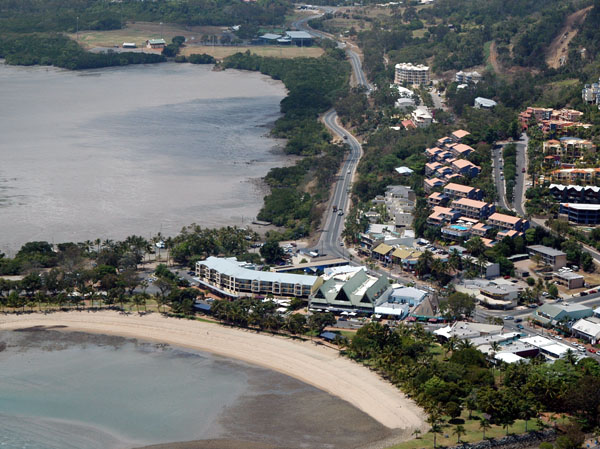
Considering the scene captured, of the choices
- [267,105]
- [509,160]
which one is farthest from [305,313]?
[267,105]

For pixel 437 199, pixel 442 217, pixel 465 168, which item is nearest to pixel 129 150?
pixel 465 168

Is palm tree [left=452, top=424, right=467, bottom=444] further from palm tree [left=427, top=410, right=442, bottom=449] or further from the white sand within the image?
the white sand

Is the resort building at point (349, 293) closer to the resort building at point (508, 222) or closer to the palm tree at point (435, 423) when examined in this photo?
the resort building at point (508, 222)

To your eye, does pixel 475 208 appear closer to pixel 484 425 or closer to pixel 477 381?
pixel 477 381

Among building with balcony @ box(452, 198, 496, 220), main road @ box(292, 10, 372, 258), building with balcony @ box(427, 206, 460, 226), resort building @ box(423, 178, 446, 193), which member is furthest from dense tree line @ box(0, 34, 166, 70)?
building with balcony @ box(427, 206, 460, 226)

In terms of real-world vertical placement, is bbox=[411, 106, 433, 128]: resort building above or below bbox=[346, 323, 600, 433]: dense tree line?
above

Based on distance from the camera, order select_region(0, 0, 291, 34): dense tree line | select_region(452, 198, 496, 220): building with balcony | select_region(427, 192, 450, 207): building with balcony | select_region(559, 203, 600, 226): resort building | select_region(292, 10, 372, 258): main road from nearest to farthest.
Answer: select_region(292, 10, 372, 258): main road
select_region(559, 203, 600, 226): resort building
select_region(452, 198, 496, 220): building with balcony
select_region(427, 192, 450, 207): building with balcony
select_region(0, 0, 291, 34): dense tree line

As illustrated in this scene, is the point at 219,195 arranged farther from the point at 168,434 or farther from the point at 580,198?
the point at 168,434
